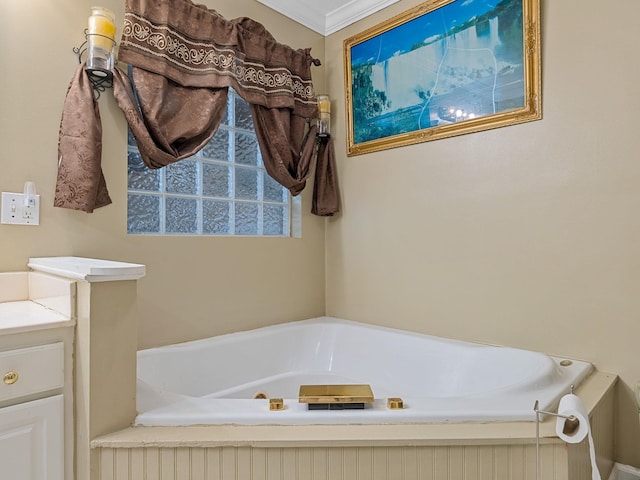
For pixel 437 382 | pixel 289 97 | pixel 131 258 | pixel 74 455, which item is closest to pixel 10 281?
pixel 131 258

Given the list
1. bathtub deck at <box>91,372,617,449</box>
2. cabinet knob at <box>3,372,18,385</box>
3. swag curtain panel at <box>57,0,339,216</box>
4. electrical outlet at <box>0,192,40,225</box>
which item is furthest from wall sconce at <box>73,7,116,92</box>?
bathtub deck at <box>91,372,617,449</box>

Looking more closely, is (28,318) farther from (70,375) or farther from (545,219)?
(545,219)

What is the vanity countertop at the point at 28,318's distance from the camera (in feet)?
3.43

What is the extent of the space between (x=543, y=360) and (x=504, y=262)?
0.49 m

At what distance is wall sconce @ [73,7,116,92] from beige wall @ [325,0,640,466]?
56.9 inches

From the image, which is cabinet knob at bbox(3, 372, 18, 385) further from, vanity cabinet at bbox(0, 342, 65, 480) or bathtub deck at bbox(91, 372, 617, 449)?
bathtub deck at bbox(91, 372, 617, 449)

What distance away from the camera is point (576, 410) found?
0.99m

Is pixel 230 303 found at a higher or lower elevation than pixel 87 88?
lower

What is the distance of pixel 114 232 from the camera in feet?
5.79

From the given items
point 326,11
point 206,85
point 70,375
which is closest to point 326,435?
point 70,375

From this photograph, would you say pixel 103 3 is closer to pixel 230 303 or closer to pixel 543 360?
pixel 230 303

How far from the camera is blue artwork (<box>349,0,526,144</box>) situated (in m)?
1.85

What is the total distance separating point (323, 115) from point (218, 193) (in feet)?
2.76

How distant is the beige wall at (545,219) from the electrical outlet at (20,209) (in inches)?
65.4
